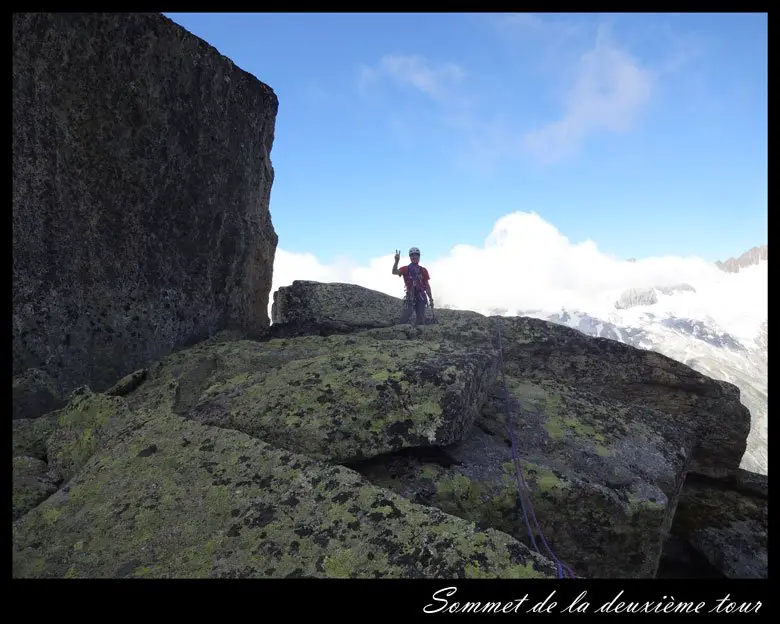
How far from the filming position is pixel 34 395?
10758mm

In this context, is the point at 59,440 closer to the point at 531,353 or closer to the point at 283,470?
the point at 283,470

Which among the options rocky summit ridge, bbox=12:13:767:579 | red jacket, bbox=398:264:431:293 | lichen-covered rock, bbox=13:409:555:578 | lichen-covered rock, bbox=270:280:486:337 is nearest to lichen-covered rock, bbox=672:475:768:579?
rocky summit ridge, bbox=12:13:767:579

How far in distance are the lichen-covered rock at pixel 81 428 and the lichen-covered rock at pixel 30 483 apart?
0.17m

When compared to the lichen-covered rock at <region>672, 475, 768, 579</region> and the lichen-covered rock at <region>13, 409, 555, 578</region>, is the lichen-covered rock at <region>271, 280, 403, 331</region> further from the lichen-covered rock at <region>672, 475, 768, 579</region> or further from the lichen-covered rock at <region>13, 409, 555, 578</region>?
the lichen-covered rock at <region>672, 475, 768, 579</region>

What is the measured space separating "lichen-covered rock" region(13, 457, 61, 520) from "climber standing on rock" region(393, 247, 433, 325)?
1160 centimetres

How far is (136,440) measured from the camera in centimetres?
825

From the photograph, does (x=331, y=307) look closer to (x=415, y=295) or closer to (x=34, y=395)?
(x=415, y=295)

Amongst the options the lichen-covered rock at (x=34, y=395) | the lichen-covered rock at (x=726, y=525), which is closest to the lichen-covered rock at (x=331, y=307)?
the lichen-covered rock at (x=34, y=395)

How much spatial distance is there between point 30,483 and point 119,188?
7.76m

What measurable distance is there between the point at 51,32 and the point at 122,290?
631 centimetres

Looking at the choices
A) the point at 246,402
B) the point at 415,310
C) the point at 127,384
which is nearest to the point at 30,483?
the point at 127,384

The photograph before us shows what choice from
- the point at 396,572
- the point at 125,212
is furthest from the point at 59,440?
the point at 396,572

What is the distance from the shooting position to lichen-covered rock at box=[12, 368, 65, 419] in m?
10.5

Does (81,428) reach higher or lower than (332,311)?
lower
